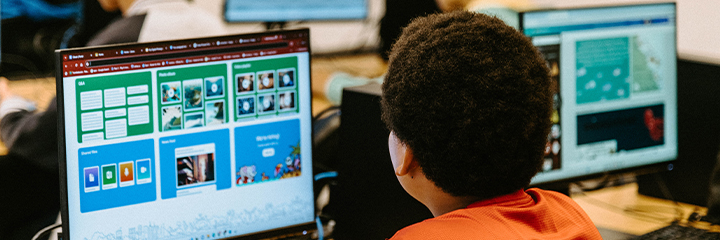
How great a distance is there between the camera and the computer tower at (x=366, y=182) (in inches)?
38.9

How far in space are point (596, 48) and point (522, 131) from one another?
2.45ft

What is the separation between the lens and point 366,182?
1058 mm

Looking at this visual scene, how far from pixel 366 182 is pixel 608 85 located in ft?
1.93

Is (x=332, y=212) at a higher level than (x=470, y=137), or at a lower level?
lower

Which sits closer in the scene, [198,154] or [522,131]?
[522,131]

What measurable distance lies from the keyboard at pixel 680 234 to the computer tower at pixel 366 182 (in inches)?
19.3

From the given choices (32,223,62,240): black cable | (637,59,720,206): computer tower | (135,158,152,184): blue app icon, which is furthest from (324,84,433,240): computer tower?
(637,59,720,206): computer tower

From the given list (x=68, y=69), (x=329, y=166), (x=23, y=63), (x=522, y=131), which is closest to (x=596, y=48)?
(x=329, y=166)

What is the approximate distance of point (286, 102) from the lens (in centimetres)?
96

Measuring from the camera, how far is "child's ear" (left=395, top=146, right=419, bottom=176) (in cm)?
64

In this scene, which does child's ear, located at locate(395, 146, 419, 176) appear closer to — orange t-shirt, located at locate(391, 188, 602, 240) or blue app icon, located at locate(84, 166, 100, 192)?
orange t-shirt, located at locate(391, 188, 602, 240)

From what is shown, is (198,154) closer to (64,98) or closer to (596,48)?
(64,98)

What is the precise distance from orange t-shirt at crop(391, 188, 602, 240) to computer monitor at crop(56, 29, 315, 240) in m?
0.38

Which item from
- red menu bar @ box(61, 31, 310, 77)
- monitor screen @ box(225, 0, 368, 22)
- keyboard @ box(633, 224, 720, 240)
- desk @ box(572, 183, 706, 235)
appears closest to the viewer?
red menu bar @ box(61, 31, 310, 77)
